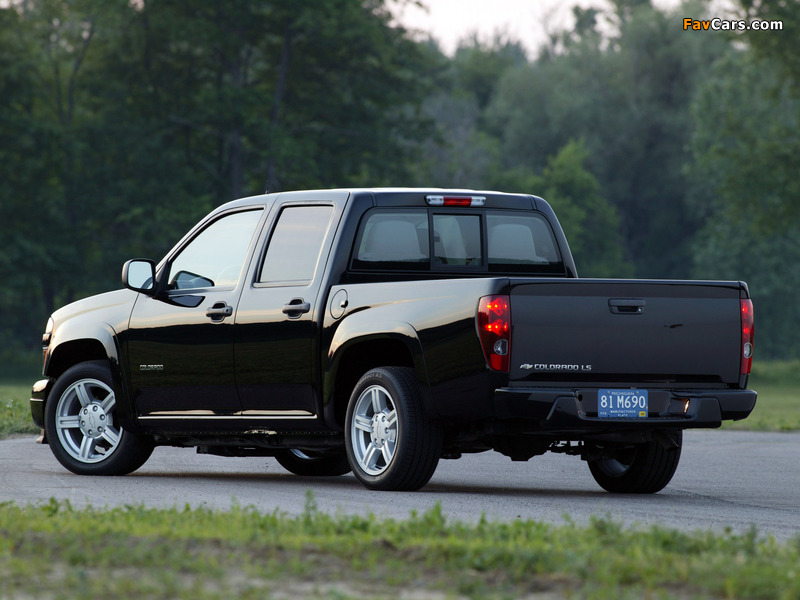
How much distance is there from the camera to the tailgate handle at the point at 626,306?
A: 9.48m

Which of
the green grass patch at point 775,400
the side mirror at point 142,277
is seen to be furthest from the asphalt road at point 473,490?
the green grass patch at point 775,400

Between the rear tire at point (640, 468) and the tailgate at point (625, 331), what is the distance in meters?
0.94

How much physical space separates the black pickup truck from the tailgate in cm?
1

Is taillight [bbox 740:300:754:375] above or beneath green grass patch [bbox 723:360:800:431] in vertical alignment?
above

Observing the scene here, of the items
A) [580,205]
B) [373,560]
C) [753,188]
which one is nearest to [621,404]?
[373,560]

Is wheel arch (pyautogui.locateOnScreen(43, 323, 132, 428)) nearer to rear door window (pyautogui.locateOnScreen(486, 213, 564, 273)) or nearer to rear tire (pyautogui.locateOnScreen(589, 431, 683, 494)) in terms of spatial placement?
rear door window (pyautogui.locateOnScreen(486, 213, 564, 273))

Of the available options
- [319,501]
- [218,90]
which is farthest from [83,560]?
[218,90]

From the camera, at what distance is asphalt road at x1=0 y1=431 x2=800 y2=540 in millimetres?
8898

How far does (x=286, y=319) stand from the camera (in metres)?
10.6

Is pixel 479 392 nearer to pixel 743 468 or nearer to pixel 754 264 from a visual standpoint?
pixel 743 468

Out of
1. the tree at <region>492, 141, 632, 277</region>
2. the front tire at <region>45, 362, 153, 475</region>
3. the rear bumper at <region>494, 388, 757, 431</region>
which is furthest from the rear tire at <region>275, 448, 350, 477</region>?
the tree at <region>492, 141, 632, 277</region>

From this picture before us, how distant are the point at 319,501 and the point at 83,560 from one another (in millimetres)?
3510

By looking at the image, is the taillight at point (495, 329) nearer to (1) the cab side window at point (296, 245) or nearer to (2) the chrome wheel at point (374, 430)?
(2) the chrome wheel at point (374, 430)

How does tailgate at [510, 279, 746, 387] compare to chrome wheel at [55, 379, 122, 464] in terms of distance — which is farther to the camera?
chrome wheel at [55, 379, 122, 464]
